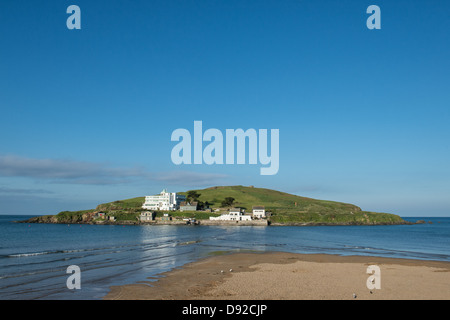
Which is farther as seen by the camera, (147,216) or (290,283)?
(147,216)

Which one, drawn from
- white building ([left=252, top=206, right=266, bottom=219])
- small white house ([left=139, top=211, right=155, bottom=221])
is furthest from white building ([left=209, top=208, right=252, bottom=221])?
small white house ([left=139, top=211, right=155, bottom=221])

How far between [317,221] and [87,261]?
529 feet

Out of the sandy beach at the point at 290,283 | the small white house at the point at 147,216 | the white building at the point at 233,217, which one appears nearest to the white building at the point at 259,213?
the white building at the point at 233,217

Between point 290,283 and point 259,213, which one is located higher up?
point 290,283

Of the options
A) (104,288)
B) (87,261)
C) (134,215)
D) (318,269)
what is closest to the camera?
(104,288)

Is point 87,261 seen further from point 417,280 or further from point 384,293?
point 417,280

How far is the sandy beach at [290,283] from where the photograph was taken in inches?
1023

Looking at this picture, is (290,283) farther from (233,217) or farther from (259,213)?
(259,213)

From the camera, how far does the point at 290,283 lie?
1202 inches

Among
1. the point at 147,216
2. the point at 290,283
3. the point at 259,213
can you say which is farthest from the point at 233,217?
the point at 290,283

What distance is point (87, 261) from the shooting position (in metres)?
45.0

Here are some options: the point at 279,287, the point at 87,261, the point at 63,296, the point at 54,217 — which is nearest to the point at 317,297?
the point at 279,287
